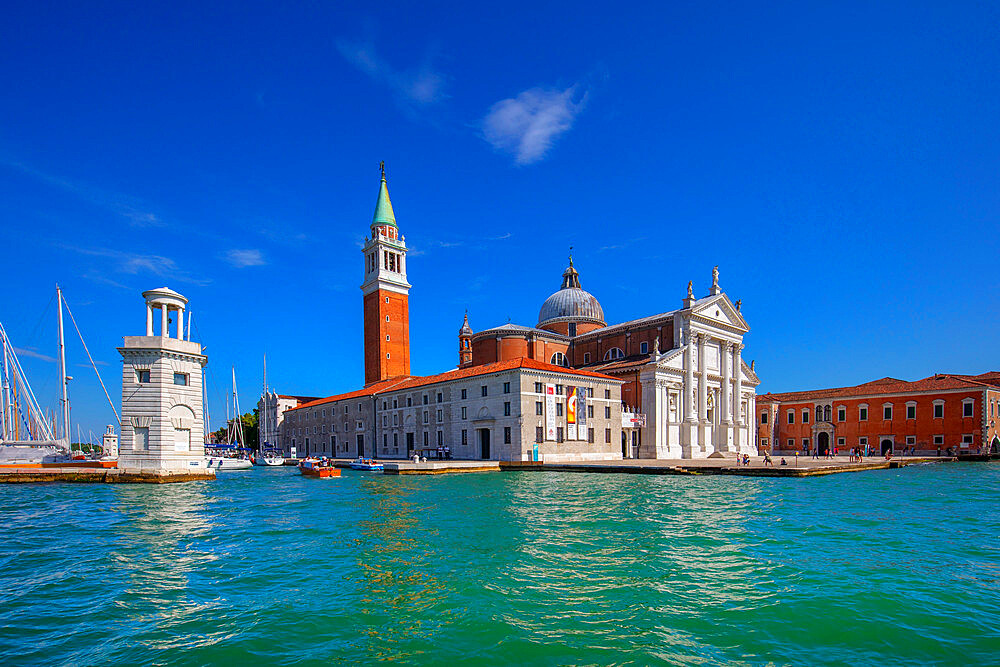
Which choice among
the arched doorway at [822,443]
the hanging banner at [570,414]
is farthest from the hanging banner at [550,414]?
the arched doorway at [822,443]

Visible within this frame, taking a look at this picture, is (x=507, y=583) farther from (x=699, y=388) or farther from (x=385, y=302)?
(x=385, y=302)

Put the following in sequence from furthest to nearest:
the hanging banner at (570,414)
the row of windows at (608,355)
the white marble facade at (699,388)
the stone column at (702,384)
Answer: the row of windows at (608,355), the stone column at (702,384), the white marble facade at (699,388), the hanging banner at (570,414)

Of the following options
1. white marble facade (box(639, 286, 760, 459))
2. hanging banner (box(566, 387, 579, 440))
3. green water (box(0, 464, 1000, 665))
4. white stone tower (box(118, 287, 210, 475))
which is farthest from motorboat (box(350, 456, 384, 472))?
white marble facade (box(639, 286, 760, 459))

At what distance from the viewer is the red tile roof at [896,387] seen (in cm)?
4731

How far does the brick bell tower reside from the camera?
5888cm

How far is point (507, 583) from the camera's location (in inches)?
376

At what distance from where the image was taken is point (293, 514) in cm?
1783

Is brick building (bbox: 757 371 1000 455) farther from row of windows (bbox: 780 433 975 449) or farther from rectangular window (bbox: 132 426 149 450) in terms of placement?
rectangular window (bbox: 132 426 149 450)

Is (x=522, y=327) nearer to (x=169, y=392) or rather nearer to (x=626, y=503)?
(x=169, y=392)

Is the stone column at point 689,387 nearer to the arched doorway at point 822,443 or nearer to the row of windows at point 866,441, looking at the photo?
the row of windows at point 866,441

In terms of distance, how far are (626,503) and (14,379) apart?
42.9 meters

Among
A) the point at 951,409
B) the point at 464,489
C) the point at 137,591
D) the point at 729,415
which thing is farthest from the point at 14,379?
the point at 951,409

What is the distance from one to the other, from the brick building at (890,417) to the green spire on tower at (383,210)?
1803 inches

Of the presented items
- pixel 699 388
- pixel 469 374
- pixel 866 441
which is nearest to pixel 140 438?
pixel 469 374
